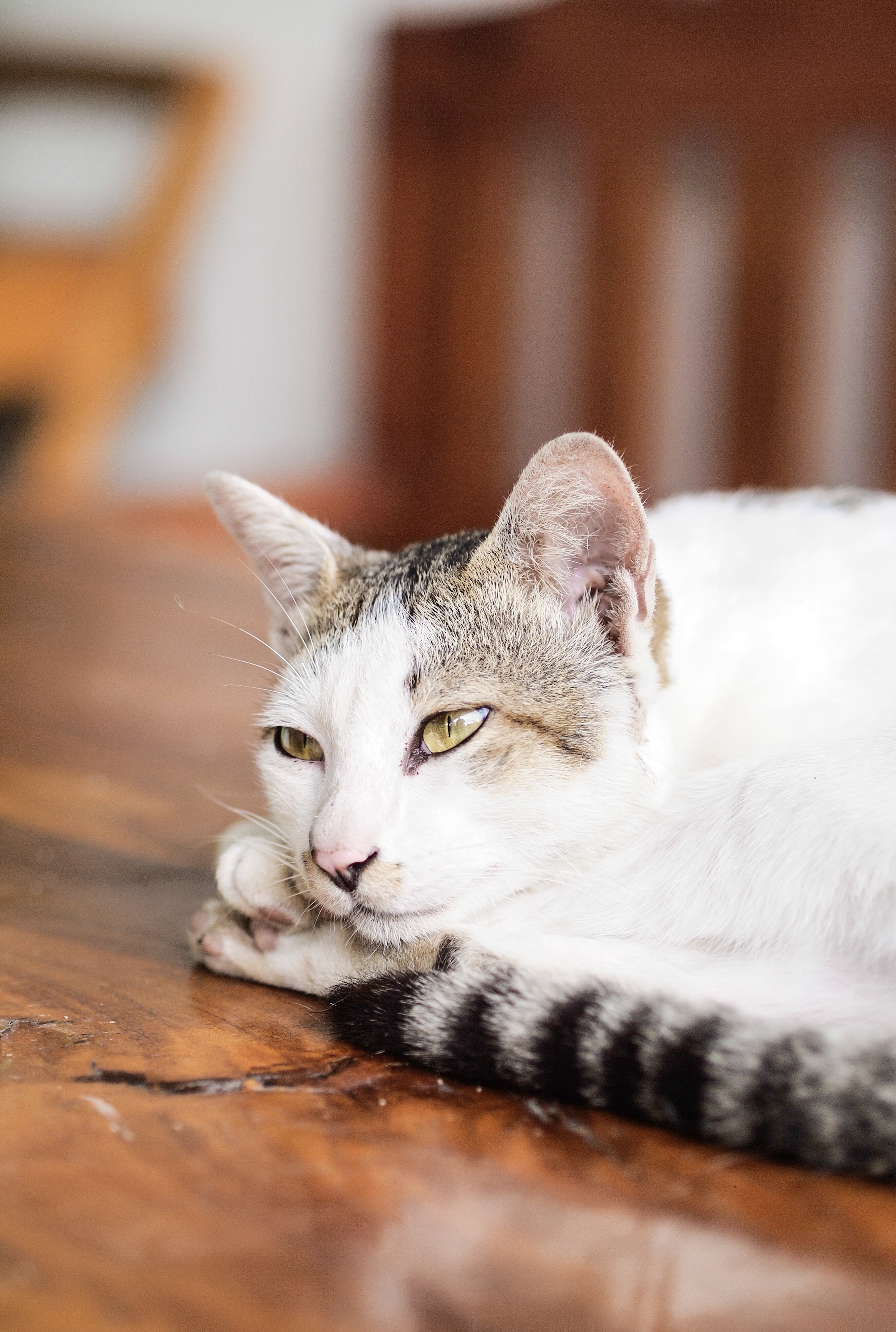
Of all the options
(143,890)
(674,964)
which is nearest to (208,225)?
(143,890)

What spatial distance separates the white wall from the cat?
252 centimetres

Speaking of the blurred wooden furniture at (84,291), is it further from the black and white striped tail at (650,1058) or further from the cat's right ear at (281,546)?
the black and white striped tail at (650,1058)

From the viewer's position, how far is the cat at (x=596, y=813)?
24.3 inches

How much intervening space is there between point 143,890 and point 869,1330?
0.62m

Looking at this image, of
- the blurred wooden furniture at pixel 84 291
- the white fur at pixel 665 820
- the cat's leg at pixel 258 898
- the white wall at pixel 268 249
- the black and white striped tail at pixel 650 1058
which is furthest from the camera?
the white wall at pixel 268 249

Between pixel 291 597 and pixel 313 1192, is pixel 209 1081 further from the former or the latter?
pixel 291 597

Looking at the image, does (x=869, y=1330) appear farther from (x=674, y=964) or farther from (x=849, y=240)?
(x=849, y=240)

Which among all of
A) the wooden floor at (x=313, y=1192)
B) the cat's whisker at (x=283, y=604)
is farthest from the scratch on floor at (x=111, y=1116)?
the cat's whisker at (x=283, y=604)

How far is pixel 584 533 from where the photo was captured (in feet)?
2.88

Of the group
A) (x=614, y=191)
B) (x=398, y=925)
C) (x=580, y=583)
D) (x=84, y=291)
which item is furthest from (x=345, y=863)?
(x=84, y=291)

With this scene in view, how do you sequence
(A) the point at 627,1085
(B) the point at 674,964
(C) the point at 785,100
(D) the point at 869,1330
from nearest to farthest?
(D) the point at 869,1330, (A) the point at 627,1085, (B) the point at 674,964, (C) the point at 785,100

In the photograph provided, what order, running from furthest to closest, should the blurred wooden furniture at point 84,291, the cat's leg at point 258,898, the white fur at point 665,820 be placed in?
the blurred wooden furniture at point 84,291, the cat's leg at point 258,898, the white fur at point 665,820

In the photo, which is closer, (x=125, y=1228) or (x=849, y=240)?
(x=125, y=1228)

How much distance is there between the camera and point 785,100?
2242 millimetres
